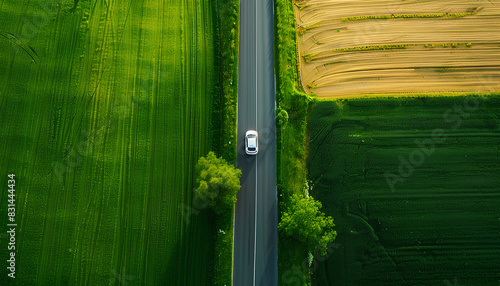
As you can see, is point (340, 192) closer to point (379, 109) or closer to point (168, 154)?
point (379, 109)

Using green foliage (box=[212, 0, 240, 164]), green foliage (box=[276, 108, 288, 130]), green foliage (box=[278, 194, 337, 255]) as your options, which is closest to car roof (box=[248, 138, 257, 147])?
green foliage (box=[212, 0, 240, 164])

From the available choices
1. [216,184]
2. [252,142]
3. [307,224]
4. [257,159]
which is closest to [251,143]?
[252,142]

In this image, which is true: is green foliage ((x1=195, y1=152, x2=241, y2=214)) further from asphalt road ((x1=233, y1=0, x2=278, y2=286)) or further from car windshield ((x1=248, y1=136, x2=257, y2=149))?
car windshield ((x1=248, y1=136, x2=257, y2=149))

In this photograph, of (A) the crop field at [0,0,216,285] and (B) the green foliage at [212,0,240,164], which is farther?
(B) the green foliage at [212,0,240,164]

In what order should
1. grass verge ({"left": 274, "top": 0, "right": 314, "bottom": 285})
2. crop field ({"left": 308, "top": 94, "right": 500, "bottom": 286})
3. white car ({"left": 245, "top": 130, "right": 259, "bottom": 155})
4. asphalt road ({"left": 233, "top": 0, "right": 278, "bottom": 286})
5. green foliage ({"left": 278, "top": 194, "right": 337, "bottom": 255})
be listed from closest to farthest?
green foliage ({"left": 278, "top": 194, "right": 337, "bottom": 255}), asphalt road ({"left": 233, "top": 0, "right": 278, "bottom": 286}), grass verge ({"left": 274, "top": 0, "right": 314, "bottom": 285}), crop field ({"left": 308, "top": 94, "right": 500, "bottom": 286}), white car ({"left": 245, "top": 130, "right": 259, "bottom": 155})

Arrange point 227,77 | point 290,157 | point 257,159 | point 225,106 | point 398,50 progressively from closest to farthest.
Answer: point 257,159
point 290,157
point 225,106
point 227,77
point 398,50

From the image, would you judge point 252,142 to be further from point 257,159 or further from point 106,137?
point 106,137
